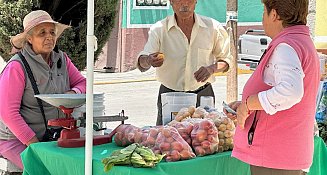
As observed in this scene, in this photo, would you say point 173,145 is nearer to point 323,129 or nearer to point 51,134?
point 51,134

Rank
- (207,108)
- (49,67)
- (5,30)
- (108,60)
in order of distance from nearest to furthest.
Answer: (207,108), (49,67), (5,30), (108,60)

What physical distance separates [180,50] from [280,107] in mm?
1904

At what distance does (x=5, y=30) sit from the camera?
6.80 metres

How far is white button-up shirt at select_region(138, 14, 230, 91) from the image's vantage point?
14.5 feet

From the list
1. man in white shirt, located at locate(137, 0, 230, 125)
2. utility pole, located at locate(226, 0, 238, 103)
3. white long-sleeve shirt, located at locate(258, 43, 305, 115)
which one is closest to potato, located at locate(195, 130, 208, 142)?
white long-sleeve shirt, located at locate(258, 43, 305, 115)

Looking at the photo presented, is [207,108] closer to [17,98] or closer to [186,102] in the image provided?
[186,102]

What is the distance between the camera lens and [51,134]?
12.3 feet

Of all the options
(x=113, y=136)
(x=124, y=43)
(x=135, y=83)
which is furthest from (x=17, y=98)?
(x=124, y=43)

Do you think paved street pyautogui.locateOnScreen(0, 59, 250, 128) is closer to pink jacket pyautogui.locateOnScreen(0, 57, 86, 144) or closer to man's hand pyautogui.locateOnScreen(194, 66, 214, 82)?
man's hand pyautogui.locateOnScreen(194, 66, 214, 82)

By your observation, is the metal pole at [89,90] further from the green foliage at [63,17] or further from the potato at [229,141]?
the green foliage at [63,17]

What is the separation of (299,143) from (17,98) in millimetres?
1841

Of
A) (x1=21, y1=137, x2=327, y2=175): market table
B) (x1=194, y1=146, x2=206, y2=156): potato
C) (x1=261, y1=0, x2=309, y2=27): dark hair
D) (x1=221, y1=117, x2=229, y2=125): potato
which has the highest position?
(x1=261, y1=0, x2=309, y2=27): dark hair

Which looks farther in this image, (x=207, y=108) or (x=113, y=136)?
(x=207, y=108)

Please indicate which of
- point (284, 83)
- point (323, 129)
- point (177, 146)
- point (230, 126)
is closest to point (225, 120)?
point (230, 126)
